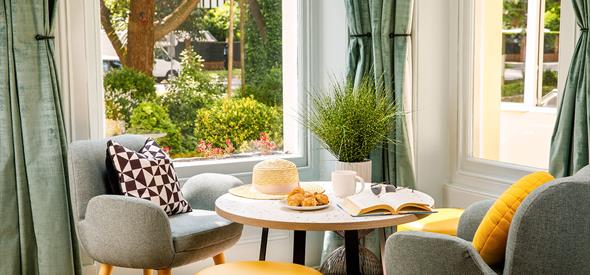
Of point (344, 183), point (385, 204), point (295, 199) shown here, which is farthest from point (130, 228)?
point (385, 204)

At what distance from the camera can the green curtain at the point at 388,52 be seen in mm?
3971

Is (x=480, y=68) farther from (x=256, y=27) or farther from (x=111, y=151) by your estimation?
(x=111, y=151)

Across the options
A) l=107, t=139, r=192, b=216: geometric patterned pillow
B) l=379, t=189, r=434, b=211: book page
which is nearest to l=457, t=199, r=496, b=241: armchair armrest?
l=379, t=189, r=434, b=211: book page

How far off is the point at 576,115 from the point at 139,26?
2.27m

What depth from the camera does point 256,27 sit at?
4406mm

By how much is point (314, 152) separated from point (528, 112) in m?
1.24

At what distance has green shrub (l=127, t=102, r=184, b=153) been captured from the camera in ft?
13.3

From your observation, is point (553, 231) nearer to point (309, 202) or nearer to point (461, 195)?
point (309, 202)

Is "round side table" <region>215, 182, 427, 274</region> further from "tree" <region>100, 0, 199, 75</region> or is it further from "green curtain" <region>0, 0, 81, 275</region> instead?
"tree" <region>100, 0, 199, 75</region>

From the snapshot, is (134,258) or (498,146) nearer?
(134,258)

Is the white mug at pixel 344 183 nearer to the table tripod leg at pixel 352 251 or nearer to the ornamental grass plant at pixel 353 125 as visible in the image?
the table tripod leg at pixel 352 251

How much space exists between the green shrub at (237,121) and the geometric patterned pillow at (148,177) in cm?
73

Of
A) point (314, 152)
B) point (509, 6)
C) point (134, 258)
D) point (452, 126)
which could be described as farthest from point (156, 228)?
point (509, 6)

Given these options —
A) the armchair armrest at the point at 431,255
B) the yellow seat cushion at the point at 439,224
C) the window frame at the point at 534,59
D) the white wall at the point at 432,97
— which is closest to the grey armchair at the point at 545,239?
the armchair armrest at the point at 431,255
